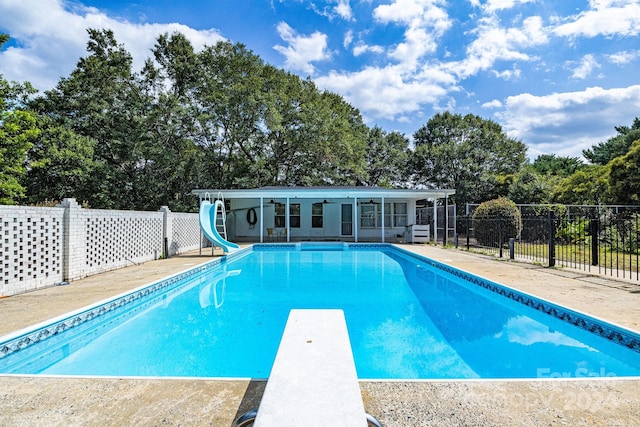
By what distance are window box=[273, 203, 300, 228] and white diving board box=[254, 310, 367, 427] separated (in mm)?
14970

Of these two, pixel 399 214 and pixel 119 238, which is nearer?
pixel 119 238

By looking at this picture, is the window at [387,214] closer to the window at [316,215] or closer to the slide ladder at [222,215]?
the window at [316,215]

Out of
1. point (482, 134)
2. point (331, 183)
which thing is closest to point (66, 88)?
point (331, 183)

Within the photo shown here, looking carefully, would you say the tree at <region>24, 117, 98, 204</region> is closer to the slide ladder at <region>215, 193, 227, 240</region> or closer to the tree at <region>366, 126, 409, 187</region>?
the slide ladder at <region>215, 193, 227, 240</region>

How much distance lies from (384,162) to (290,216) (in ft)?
42.2

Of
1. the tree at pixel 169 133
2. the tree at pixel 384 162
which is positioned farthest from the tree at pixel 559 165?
the tree at pixel 169 133

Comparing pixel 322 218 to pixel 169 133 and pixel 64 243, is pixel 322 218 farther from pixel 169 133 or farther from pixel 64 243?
pixel 64 243

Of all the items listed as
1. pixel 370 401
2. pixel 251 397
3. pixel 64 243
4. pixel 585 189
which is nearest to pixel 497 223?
pixel 585 189

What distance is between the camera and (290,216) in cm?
1738

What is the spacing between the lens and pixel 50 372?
305 cm

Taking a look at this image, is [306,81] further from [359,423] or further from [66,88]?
[359,423]

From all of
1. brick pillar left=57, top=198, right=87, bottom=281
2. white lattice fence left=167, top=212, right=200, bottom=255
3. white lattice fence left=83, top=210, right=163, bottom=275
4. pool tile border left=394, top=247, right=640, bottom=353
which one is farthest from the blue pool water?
white lattice fence left=167, top=212, right=200, bottom=255

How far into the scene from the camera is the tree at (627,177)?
45.4 ft

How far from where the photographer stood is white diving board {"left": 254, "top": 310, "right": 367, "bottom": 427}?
1395mm
